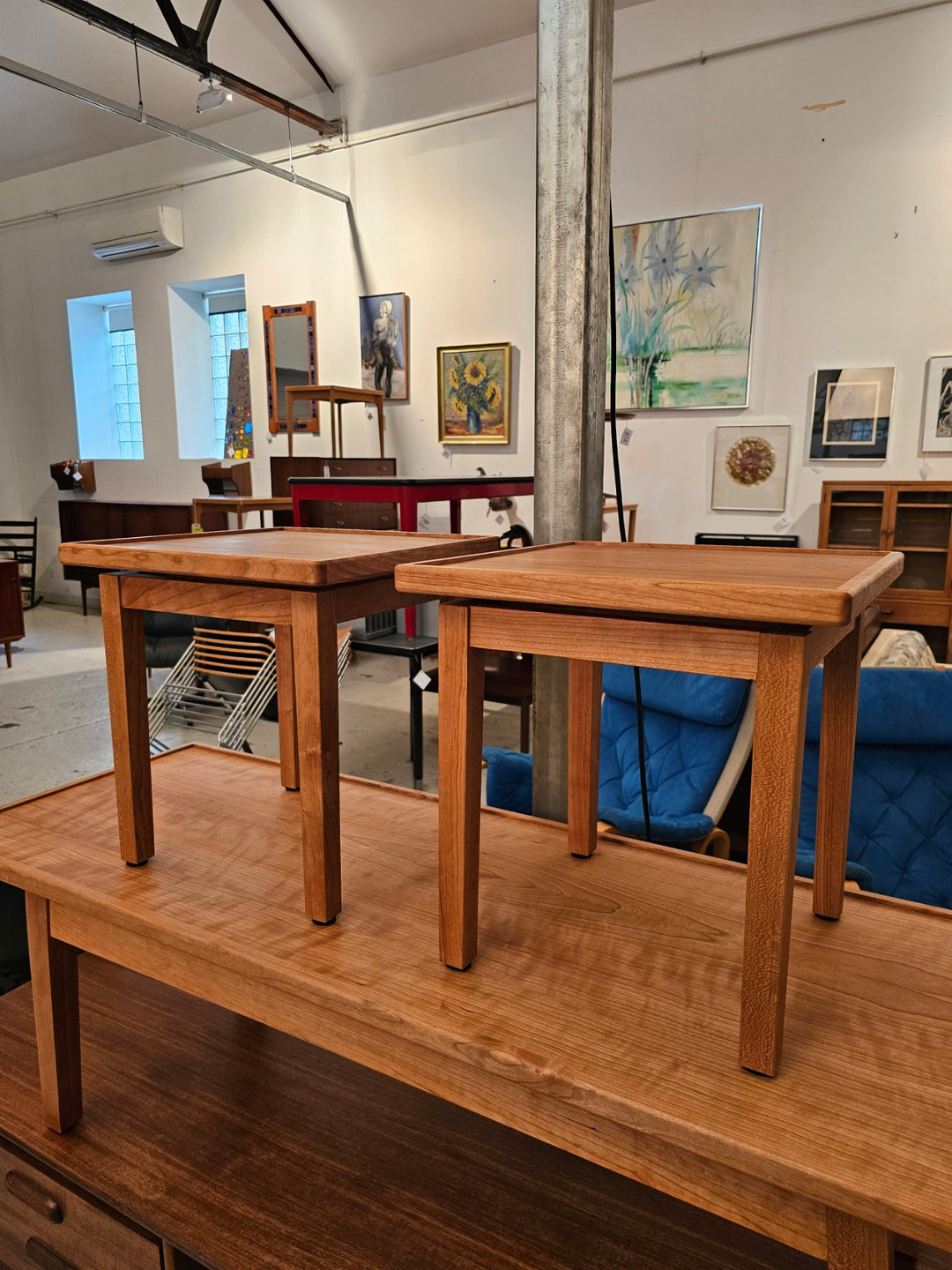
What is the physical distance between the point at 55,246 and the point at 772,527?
7.70 meters

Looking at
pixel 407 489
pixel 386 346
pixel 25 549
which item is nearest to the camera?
pixel 407 489

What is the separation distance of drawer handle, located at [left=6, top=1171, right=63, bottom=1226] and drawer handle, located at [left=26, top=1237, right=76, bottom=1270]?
63mm

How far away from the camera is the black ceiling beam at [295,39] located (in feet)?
19.5

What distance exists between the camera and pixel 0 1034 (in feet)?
4.40

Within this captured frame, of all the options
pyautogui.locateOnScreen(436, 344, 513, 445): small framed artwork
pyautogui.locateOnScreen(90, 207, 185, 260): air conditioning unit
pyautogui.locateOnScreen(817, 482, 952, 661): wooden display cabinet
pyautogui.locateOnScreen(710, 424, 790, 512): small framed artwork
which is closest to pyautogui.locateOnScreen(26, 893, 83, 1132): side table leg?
pyautogui.locateOnScreen(817, 482, 952, 661): wooden display cabinet

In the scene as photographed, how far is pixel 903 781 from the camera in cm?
200

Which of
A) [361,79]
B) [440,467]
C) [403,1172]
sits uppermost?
[361,79]

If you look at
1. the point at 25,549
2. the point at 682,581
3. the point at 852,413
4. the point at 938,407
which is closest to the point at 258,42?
the point at 852,413

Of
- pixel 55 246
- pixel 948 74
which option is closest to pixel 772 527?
pixel 948 74

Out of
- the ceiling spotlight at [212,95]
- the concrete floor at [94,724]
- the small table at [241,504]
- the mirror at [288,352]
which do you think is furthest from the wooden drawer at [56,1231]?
the mirror at [288,352]

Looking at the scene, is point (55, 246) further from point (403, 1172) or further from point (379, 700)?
point (403, 1172)

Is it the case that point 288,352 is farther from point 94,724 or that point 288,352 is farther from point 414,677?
point 414,677

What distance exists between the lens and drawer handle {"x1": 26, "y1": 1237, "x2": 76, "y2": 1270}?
1.13m

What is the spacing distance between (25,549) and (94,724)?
559 cm
